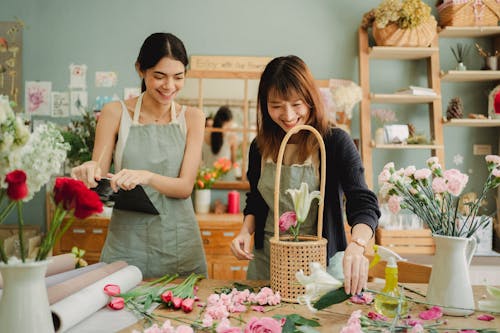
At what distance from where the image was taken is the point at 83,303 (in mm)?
1116

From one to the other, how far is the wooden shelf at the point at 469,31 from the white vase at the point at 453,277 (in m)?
2.99

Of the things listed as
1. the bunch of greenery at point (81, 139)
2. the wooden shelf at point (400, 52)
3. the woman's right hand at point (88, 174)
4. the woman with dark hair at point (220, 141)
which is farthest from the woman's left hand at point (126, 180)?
the wooden shelf at point (400, 52)

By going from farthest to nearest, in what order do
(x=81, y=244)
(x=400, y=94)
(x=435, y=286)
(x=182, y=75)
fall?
(x=400, y=94)
(x=81, y=244)
(x=182, y=75)
(x=435, y=286)

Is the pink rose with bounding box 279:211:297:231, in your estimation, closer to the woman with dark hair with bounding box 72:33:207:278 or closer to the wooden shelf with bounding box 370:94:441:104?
the woman with dark hair with bounding box 72:33:207:278

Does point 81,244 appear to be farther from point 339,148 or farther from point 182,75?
point 339,148

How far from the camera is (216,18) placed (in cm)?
392

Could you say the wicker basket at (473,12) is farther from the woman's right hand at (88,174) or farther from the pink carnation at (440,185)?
the woman's right hand at (88,174)

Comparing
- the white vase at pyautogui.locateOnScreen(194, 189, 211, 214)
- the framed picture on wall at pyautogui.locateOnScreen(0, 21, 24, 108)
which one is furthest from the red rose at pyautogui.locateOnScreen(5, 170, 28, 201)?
the framed picture on wall at pyautogui.locateOnScreen(0, 21, 24, 108)

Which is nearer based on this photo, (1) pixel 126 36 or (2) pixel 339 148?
(2) pixel 339 148

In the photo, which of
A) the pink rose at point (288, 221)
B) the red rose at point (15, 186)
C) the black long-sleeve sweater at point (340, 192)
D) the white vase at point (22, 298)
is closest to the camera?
the red rose at point (15, 186)

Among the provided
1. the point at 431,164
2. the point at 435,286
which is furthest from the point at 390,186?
the point at 435,286

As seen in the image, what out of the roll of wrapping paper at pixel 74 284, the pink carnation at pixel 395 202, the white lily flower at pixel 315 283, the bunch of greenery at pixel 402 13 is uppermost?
the bunch of greenery at pixel 402 13

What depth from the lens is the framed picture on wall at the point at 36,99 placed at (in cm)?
389

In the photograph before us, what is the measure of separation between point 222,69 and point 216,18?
0.45 meters
